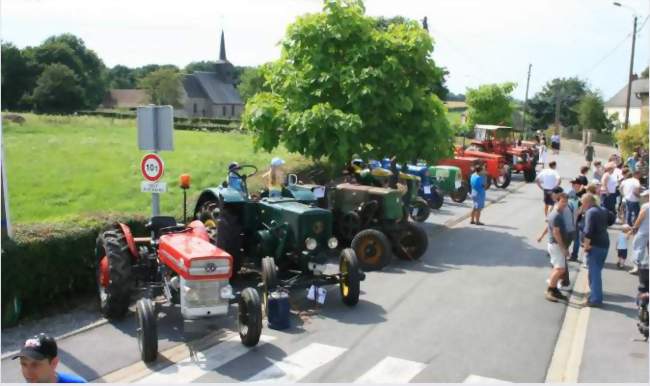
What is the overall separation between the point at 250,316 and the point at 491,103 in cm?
3270

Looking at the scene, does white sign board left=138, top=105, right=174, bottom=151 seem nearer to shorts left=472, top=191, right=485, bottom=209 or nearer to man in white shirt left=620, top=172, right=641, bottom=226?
shorts left=472, top=191, right=485, bottom=209

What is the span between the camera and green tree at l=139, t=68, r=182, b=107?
88.3 meters

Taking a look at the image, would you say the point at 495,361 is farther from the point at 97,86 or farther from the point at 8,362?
the point at 97,86

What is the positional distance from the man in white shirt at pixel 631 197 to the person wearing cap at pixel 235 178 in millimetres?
9089

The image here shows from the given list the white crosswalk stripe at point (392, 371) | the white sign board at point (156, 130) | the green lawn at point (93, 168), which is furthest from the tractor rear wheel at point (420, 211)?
the white crosswalk stripe at point (392, 371)

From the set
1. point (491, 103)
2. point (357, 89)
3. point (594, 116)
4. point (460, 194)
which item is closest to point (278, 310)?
point (357, 89)

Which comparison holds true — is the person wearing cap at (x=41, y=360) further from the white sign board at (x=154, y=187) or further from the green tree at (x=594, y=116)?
the green tree at (x=594, y=116)

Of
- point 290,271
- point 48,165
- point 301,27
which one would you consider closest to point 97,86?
point 48,165

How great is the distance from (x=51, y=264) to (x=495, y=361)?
217 inches

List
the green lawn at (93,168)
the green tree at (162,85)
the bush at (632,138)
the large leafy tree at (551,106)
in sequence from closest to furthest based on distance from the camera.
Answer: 1. the green lawn at (93,168)
2. the bush at (632,138)
3. the large leafy tree at (551,106)
4. the green tree at (162,85)

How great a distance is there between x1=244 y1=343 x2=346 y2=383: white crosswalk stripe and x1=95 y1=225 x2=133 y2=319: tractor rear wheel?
220 centimetres

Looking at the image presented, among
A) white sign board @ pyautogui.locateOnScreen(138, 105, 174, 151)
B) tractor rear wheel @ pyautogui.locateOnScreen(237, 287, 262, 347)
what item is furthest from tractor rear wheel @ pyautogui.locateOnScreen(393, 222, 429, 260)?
tractor rear wheel @ pyautogui.locateOnScreen(237, 287, 262, 347)

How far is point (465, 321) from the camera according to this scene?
883 centimetres

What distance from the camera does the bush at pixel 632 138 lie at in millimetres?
29723
